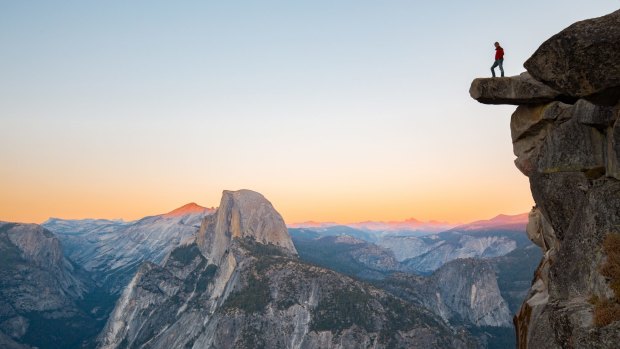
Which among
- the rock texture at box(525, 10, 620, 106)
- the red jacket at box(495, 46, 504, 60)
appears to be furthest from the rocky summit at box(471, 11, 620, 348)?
the red jacket at box(495, 46, 504, 60)

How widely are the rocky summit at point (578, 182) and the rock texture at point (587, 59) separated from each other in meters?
0.04

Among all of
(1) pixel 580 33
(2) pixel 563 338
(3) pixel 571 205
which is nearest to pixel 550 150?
(3) pixel 571 205

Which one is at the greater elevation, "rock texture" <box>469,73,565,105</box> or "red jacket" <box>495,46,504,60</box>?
"red jacket" <box>495,46,504,60</box>

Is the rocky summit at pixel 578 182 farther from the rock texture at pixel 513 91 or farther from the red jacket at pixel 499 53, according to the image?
the red jacket at pixel 499 53

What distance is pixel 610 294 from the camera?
2134 centimetres

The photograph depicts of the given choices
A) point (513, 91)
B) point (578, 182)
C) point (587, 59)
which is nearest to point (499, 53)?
point (513, 91)

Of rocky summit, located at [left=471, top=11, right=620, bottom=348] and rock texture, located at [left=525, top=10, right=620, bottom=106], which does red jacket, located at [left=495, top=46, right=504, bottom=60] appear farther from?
rock texture, located at [left=525, top=10, right=620, bottom=106]

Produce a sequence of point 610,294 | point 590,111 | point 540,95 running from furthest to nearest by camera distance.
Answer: point 540,95 → point 590,111 → point 610,294

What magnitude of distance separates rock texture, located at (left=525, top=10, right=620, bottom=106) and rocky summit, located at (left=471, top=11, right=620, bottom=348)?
1.6 inches

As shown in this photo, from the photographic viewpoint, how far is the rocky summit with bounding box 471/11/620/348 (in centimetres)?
2122

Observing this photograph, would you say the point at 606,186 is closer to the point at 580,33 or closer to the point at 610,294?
the point at 610,294

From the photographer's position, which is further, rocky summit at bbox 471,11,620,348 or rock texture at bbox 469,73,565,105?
rock texture at bbox 469,73,565,105

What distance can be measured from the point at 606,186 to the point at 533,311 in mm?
9056

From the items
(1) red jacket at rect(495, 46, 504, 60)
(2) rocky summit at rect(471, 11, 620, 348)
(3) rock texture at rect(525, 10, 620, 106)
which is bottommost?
(2) rocky summit at rect(471, 11, 620, 348)
